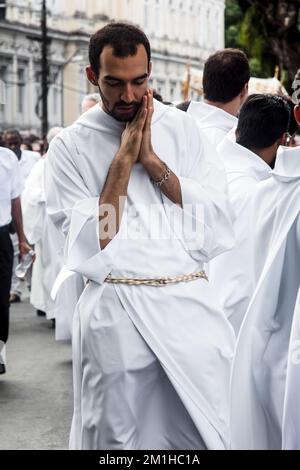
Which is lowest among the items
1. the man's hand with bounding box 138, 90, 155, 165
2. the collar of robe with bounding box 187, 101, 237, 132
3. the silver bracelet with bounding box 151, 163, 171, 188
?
the collar of robe with bounding box 187, 101, 237, 132

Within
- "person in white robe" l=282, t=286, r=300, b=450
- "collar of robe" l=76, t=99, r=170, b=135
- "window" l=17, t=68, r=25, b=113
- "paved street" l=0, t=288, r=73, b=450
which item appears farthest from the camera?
"window" l=17, t=68, r=25, b=113

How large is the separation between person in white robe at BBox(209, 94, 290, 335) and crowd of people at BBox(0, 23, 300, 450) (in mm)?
1070

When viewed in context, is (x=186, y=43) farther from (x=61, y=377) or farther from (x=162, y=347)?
(x=162, y=347)

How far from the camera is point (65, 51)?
201ft

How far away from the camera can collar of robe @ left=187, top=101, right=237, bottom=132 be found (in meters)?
6.82

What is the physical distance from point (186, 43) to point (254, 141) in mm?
33134

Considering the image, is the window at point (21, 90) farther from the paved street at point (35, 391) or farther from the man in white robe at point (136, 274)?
the man in white robe at point (136, 274)

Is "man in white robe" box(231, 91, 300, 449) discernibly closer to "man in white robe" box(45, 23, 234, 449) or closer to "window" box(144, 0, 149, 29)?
"man in white robe" box(45, 23, 234, 449)

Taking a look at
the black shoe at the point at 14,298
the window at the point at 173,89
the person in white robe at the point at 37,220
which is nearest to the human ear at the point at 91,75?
the person in white robe at the point at 37,220

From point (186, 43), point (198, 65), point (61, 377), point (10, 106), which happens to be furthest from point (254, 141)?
point (10, 106)

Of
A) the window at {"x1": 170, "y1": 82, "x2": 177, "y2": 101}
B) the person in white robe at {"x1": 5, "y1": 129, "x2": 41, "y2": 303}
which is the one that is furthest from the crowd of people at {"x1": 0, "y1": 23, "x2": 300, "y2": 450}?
the window at {"x1": 170, "y1": 82, "x2": 177, "y2": 101}

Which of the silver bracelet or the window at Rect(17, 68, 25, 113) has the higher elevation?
the silver bracelet

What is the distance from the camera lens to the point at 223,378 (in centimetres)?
446

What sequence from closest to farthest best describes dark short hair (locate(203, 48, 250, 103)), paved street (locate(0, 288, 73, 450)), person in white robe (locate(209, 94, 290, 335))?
person in white robe (locate(209, 94, 290, 335)) < dark short hair (locate(203, 48, 250, 103)) < paved street (locate(0, 288, 73, 450))
